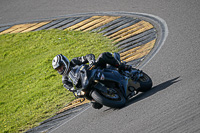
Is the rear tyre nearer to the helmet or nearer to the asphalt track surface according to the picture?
→ the asphalt track surface

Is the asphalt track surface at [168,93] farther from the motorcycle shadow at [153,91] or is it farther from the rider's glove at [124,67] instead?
the rider's glove at [124,67]

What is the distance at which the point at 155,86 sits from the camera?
7168mm

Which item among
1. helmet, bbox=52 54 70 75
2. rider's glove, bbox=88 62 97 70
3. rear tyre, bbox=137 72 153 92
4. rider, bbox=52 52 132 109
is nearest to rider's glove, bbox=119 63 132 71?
rider, bbox=52 52 132 109

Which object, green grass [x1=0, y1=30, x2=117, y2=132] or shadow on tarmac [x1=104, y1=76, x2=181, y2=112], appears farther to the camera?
green grass [x1=0, y1=30, x2=117, y2=132]

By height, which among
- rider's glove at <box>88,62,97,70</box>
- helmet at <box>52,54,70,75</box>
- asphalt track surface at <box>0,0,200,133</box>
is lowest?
asphalt track surface at <box>0,0,200,133</box>

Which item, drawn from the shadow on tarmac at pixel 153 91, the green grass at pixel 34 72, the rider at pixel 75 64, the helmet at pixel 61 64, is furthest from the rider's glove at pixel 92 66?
the green grass at pixel 34 72

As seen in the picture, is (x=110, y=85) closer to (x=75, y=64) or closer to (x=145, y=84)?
(x=145, y=84)

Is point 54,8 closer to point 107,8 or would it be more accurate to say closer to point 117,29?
point 107,8

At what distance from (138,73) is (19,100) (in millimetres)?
4661

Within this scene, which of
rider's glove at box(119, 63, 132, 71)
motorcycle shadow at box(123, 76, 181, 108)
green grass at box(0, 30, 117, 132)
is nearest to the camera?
motorcycle shadow at box(123, 76, 181, 108)

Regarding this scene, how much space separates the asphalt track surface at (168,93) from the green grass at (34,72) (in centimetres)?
159

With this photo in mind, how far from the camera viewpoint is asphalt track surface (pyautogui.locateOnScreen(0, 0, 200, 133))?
5.36 m

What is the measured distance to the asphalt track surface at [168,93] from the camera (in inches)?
211

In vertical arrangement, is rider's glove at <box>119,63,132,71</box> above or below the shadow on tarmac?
above
